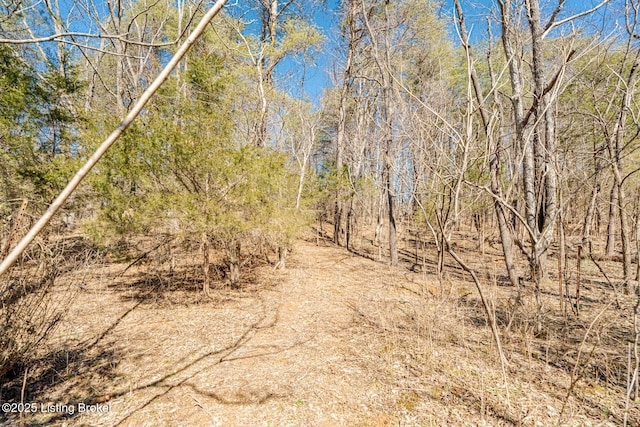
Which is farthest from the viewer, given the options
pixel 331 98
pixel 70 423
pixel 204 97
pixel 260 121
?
pixel 331 98

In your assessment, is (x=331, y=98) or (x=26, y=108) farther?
(x=331, y=98)

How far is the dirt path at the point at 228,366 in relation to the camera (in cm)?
266

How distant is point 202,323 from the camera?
465cm

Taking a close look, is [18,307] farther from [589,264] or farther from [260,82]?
[589,264]

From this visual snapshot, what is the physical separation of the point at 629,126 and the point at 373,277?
9.02 metres

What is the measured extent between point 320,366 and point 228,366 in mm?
1175

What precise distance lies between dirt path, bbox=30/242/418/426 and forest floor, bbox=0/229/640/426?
2 centimetres

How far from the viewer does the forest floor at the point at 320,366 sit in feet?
8.43

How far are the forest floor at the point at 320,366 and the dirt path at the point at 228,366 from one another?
2 cm

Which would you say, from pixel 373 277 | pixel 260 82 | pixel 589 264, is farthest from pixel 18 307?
pixel 589 264

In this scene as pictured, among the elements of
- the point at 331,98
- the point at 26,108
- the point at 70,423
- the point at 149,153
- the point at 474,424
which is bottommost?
the point at 70,423

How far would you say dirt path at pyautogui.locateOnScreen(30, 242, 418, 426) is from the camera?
2.66m

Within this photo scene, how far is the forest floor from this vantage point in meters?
2.57

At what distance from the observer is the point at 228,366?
344cm
